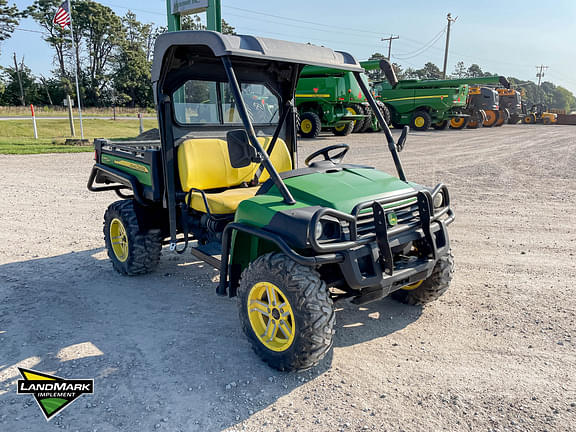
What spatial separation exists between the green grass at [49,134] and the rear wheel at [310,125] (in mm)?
7502

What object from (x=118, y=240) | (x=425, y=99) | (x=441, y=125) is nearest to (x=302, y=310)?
(x=118, y=240)

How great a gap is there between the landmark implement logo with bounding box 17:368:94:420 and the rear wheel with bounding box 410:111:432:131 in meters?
22.9

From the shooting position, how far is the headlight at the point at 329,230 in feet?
9.66

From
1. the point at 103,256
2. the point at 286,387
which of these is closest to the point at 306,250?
the point at 286,387

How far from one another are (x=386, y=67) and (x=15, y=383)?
3.50 meters

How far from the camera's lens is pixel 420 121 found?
78.8 ft

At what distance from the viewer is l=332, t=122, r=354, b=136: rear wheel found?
1956cm

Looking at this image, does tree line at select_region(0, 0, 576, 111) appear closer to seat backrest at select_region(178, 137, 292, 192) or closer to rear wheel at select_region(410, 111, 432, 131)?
rear wheel at select_region(410, 111, 432, 131)

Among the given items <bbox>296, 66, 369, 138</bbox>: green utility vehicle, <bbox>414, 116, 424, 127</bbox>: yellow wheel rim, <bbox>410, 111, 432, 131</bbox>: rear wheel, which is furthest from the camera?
<bbox>414, 116, 424, 127</bbox>: yellow wheel rim

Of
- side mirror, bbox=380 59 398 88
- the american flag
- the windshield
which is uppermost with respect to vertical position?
the american flag

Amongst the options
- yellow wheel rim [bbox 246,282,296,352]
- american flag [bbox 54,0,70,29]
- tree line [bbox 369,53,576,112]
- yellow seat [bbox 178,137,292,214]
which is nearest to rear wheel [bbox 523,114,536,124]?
tree line [bbox 369,53,576,112]

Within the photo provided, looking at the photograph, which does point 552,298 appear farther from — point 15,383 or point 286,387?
point 15,383

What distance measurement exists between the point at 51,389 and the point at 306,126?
16155mm

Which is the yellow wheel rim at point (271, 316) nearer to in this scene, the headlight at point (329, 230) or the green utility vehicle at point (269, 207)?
the green utility vehicle at point (269, 207)
